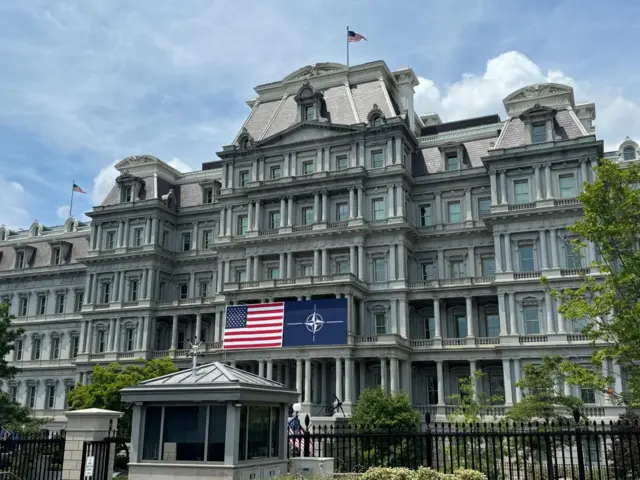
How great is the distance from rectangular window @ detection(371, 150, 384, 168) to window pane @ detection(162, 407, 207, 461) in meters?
36.4

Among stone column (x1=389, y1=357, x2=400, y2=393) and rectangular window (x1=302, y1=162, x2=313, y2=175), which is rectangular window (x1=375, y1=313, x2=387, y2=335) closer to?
stone column (x1=389, y1=357, x2=400, y2=393)

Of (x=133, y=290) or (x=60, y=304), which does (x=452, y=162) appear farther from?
(x=60, y=304)

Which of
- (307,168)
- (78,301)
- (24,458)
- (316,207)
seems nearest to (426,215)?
(316,207)

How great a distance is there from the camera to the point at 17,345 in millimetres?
67625

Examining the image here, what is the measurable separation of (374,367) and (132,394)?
32598mm

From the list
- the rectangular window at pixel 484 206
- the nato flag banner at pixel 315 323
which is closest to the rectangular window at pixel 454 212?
the rectangular window at pixel 484 206

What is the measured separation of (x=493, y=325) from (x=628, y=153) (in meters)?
18.7

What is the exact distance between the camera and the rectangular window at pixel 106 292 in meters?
60.0

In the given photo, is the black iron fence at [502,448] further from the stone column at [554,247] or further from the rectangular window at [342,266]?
the rectangular window at [342,266]

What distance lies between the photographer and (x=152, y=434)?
683 inches

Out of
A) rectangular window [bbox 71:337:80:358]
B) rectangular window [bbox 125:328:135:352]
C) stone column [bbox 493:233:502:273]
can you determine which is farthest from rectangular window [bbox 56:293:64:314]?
stone column [bbox 493:233:502:273]

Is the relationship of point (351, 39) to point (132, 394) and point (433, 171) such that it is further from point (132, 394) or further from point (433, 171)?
point (132, 394)

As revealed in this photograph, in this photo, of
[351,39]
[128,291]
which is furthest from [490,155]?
[128,291]

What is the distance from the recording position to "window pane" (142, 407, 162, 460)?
1723 cm
